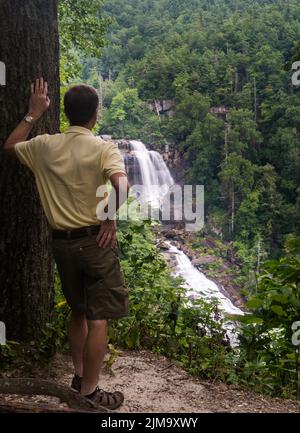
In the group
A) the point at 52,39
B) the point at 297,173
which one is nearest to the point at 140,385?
the point at 52,39

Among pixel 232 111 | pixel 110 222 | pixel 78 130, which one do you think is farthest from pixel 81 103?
pixel 232 111

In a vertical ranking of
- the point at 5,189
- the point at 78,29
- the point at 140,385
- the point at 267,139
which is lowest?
the point at 140,385

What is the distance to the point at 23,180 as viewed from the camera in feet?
11.1

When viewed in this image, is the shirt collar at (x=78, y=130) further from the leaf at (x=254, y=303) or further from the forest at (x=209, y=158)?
the leaf at (x=254, y=303)

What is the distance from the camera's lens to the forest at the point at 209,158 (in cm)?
369

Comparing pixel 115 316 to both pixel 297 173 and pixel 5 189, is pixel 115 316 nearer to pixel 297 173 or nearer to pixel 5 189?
pixel 5 189

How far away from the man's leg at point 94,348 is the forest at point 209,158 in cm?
80

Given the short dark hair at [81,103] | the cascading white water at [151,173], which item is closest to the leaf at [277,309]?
the short dark hair at [81,103]

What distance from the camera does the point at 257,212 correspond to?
49.5 m

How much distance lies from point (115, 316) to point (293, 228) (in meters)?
47.8

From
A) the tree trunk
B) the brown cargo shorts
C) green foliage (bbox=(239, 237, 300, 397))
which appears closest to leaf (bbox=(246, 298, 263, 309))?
green foliage (bbox=(239, 237, 300, 397))

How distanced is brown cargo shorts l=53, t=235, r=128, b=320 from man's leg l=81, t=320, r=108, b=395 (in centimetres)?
5

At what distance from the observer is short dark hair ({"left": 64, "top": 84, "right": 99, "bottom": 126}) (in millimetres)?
2607

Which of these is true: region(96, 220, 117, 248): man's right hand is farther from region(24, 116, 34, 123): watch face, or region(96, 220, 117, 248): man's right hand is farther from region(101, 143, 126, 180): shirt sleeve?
region(24, 116, 34, 123): watch face
